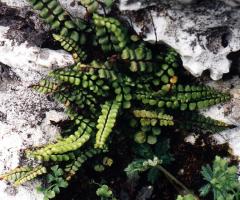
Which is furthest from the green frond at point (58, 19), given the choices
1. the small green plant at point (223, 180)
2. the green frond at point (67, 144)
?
the small green plant at point (223, 180)

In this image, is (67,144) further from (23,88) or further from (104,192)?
(23,88)

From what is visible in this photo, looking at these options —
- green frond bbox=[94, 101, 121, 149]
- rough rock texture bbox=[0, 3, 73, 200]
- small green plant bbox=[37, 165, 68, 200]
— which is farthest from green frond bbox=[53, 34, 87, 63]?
small green plant bbox=[37, 165, 68, 200]

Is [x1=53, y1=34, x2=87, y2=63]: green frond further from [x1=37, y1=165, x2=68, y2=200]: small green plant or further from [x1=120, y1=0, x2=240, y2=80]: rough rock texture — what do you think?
[x1=37, y1=165, x2=68, y2=200]: small green plant

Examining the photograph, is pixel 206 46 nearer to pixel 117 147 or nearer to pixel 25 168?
pixel 117 147

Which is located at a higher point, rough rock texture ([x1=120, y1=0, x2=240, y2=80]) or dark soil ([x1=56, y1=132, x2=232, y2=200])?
rough rock texture ([x1=120, y1=0, x2=240, y2=80])

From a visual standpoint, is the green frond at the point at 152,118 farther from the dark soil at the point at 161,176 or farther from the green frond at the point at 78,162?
the green frond at the point at 78,162

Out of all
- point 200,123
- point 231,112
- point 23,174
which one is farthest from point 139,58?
point 23,174
